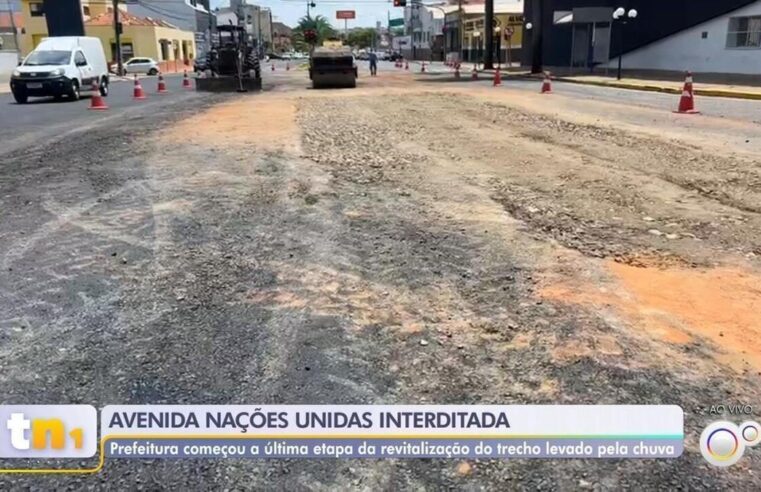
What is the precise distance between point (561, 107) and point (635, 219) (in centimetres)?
1205

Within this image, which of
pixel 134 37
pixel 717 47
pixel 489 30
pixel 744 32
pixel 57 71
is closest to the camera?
pixel 57 71

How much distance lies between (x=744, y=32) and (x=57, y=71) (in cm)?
2892

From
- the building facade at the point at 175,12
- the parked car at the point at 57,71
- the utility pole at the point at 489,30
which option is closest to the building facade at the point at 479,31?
the utility pole at the point at 489,30

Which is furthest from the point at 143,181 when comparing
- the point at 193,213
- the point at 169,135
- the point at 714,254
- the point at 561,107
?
the point at 561,107

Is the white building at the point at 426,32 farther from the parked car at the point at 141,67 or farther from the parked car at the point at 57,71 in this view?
the parked car at the point at 57,71

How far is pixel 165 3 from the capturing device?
85.9 m

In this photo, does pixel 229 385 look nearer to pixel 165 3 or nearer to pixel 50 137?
pixel 50 137

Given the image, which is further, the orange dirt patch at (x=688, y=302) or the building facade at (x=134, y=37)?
the building facade at (x=134, y=37)

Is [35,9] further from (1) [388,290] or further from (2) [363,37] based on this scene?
(2) [363,37]

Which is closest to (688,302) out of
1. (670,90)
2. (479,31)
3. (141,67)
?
(670,90)

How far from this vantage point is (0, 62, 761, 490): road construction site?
3.24 meters

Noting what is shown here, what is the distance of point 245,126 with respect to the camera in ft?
44.9

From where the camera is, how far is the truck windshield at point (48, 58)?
75.3 ft

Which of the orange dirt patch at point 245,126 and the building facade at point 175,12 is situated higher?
the building facade at point 175,12
